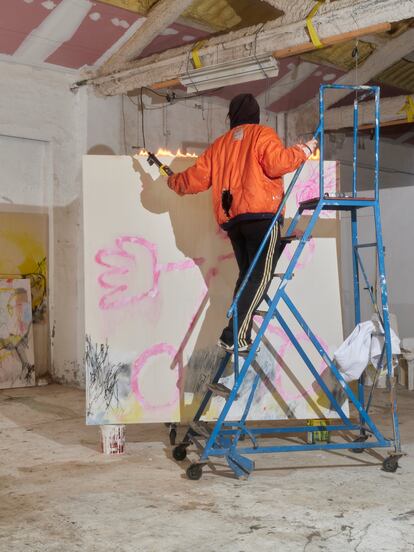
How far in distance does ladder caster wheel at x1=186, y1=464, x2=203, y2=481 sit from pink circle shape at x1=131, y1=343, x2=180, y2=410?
658mm

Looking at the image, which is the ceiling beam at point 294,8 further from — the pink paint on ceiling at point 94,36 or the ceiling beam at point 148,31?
the pink paint on ceiling at point 94,36

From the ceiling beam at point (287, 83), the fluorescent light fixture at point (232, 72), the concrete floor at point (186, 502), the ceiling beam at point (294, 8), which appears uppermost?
the ceiling beam at point (287, 83)

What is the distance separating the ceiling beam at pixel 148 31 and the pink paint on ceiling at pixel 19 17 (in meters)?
0.86


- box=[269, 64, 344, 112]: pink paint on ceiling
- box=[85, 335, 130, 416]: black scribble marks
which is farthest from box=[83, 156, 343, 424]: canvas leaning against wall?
box=[269, 64, 344, 112]: pink paint on ceiling

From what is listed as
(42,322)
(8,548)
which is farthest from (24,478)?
(42,322)

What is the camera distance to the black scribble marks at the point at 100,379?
4359 millimetres

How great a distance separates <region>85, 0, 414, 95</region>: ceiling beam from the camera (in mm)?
5227

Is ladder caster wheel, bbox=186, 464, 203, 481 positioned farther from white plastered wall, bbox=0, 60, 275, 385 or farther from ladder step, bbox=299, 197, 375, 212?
white plastered wall, bbox=0, 60, 275, 385

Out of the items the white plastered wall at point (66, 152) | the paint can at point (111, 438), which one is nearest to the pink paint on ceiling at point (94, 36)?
the white plastered wall at point (66, 152)

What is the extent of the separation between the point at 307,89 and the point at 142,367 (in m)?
5.38

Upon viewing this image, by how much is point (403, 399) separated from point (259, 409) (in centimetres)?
235

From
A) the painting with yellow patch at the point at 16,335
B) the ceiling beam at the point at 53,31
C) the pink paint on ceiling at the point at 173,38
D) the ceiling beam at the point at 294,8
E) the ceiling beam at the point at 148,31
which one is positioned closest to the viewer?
the ceiling beam at the point at 294,8


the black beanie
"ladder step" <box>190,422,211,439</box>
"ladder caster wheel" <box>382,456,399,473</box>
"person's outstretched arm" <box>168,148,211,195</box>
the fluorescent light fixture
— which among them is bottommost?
"ladder caster wheel" <box>382,456,399,473</box>

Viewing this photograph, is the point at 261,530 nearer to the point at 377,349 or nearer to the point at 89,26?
the point at 377,349
